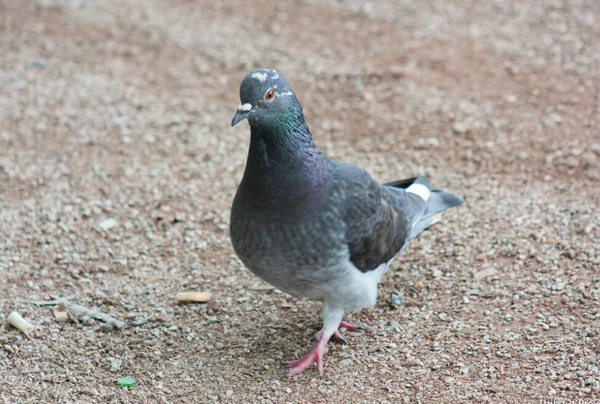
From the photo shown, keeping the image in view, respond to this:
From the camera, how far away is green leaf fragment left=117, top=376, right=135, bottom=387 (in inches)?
175

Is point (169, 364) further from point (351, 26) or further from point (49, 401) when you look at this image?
point (351, 26)

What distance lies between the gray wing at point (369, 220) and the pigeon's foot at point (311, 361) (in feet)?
2.00

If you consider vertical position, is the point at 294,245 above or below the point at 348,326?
above

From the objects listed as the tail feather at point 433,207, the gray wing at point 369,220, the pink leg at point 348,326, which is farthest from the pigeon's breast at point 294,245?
the tail feather at point 433,207

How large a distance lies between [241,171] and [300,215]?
278 cm

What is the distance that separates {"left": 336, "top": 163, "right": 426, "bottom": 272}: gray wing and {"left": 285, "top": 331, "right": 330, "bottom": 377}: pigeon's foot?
61cm

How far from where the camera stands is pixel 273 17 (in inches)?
372

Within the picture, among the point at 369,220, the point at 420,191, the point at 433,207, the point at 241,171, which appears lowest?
the point at 241,171

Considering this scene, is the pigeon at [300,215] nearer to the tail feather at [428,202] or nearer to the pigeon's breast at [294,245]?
the pigeon's breast at [294,245]

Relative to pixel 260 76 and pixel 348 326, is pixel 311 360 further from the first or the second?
pixel 260 76

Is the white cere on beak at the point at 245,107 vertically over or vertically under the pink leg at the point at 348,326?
over

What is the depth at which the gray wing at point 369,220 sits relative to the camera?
14.5ft

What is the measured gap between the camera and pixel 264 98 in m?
3.96

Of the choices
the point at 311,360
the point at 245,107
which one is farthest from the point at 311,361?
the point at 245,107
